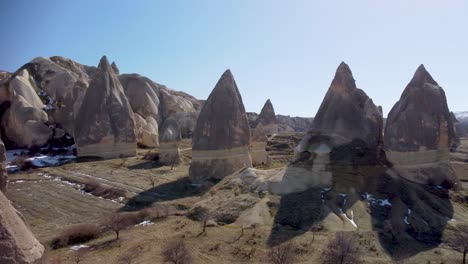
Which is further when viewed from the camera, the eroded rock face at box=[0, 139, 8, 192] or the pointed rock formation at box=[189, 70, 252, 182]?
the pointed rock formation at box=[189, 70, 252, 182]

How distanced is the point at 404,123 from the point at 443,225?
7.12m

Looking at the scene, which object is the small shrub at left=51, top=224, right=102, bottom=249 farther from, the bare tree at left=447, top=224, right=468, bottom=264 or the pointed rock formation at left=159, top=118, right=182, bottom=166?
the pointed rock formation at left=159, top=118, right=182, bottom=166

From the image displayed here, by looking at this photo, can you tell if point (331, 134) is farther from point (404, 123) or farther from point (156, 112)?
point (156, 112)

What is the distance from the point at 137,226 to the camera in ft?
58.9

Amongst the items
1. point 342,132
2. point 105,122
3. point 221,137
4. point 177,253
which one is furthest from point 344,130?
point 105,122

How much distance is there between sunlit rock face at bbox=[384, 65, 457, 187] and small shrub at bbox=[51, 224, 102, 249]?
15255 millimetres

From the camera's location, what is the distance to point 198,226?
1719 centimetres

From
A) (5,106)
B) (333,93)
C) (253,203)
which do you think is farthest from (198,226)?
(5,106)

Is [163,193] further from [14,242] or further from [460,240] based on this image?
[460,240]

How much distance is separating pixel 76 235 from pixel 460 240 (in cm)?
1461

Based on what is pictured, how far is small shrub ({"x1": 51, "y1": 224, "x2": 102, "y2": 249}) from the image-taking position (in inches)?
636

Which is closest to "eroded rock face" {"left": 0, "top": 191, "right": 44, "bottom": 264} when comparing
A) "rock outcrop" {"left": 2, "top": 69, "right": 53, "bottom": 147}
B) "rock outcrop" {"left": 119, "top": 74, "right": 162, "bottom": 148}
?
"rock outcrop" {"left": 2, "top": 69, "right": 53, "bottom": 147}

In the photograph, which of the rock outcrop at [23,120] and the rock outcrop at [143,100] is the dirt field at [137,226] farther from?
the rock outcrop at [143,100]

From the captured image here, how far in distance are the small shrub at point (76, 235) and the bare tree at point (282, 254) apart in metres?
7.51
